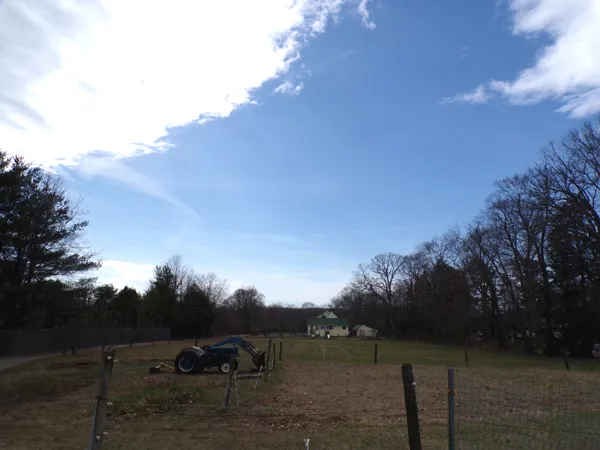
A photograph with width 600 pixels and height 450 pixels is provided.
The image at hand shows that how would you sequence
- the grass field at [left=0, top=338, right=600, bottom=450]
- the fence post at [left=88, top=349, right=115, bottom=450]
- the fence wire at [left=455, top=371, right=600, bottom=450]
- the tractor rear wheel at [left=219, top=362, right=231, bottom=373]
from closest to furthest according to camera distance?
the fence post at [left=88, top=349, right=115, bottom=450] < the fence wire at [left=455, top=371, right=600, bottom=450] < the grass field at [left=0, top=338, right=600, bottom=450] < the tractor rear wheel at [left=219, top=362, right=231, bottom=373]

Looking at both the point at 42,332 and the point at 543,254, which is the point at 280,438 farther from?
the point at 543,254

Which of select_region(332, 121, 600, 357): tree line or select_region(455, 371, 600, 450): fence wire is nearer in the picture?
select_region(455, 371, 600, 450): fence wire

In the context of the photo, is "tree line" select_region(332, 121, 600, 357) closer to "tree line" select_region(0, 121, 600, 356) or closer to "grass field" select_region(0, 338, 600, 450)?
"tree line" select_region(0, 121, 600, 356)

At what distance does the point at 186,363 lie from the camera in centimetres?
2138

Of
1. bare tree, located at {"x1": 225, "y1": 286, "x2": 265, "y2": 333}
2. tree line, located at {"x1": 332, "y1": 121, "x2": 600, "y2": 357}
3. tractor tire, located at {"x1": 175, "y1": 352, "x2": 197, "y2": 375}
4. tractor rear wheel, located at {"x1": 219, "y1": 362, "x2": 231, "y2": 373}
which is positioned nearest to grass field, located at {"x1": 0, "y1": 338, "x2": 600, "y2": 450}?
tractor tire, located at {"x1": 175, "y1": 352, "x2": 197, "y2": 375}

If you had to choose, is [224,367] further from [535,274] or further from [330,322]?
[330,322]

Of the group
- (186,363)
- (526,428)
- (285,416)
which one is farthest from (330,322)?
(526,428)

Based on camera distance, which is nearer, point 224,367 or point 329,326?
point 224,367

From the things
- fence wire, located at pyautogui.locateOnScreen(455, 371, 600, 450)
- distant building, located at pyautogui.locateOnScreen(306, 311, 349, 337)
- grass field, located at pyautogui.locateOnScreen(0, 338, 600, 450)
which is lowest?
grass field, located at pyautogui.locateOnScreen(0, 338, 600, 450)

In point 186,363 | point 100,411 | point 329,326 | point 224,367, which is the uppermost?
point 329,326

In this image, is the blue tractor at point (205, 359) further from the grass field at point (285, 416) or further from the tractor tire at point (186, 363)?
the grass field at point (285, 416)

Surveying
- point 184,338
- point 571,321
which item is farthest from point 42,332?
point 571,321

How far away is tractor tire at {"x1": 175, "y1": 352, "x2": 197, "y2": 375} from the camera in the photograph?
21.1 m

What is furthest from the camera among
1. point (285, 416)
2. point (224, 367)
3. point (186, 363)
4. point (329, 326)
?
point (329, 326)
